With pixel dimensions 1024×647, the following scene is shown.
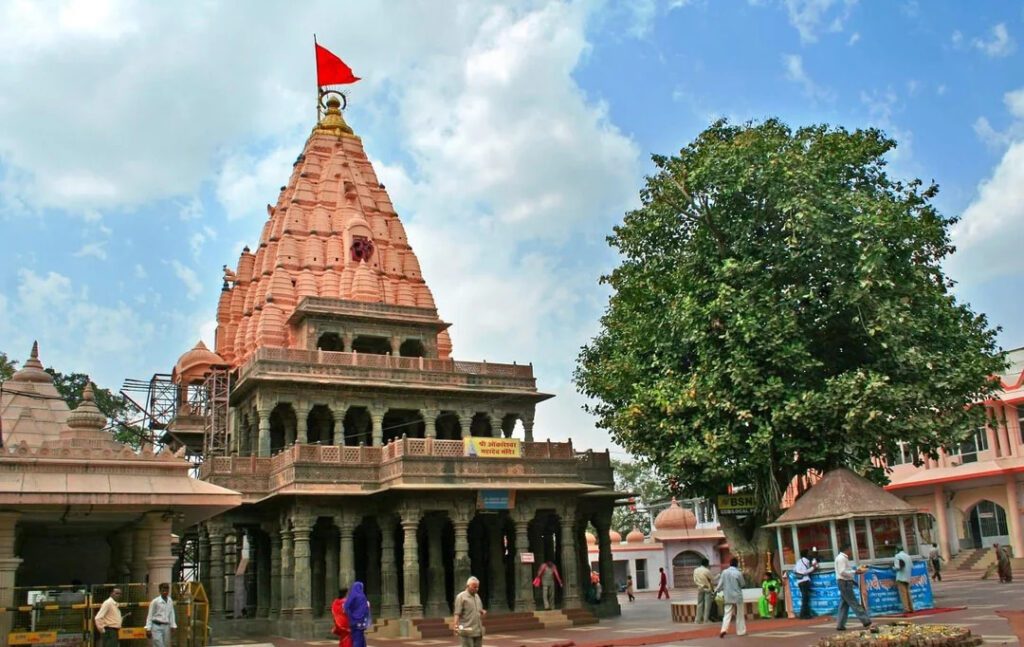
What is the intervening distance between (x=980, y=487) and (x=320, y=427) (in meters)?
28.8

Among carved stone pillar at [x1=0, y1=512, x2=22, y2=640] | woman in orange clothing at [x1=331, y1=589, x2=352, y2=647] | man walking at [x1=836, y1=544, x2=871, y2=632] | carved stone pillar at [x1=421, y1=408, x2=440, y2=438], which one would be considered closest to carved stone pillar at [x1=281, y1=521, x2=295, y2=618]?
carved stone pillar at [x1=421, y1=408, x2=440, y2=438]

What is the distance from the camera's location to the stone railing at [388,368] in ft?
112

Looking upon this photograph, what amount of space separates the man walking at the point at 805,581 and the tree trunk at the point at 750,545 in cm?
563

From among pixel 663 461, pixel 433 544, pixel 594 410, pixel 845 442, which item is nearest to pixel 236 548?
pixel 433 544

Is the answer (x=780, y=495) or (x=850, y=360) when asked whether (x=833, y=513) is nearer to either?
(x=780, y=495)

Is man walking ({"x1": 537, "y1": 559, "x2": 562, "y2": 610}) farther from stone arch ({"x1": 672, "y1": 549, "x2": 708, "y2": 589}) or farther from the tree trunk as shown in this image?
stone arch ({"x1": 672, "y1": 549, "x2": 708, "y2": 589})

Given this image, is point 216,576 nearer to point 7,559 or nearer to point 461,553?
point 461,553

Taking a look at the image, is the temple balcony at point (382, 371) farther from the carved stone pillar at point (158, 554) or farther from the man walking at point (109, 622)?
the man walking at point (109, 622)

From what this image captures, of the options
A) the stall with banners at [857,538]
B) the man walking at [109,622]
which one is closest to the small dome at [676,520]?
the stall with banners at [857,538]

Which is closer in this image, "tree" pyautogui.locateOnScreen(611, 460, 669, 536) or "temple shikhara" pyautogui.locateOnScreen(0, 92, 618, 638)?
"temple shikhara" pyautogui.locateOnScreen(0, 92, 618, 638)

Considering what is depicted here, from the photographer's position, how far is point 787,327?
1000 inches

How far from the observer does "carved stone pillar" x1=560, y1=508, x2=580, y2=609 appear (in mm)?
30125

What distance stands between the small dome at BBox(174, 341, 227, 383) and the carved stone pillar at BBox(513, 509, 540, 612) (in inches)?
702

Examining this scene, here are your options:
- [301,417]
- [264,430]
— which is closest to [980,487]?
[301,417]
